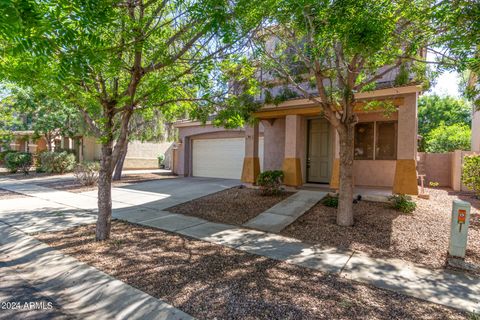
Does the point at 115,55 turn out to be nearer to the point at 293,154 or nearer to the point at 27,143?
the point at 293,154

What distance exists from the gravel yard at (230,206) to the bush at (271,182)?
0.22 m

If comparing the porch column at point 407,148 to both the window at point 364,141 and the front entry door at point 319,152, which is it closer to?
the window at point 364,141

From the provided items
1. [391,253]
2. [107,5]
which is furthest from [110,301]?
[391,253]

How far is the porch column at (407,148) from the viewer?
791 centimetres

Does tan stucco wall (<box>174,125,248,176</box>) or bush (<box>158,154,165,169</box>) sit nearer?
tan stucco wall (<box>174,125,248,176</box>)

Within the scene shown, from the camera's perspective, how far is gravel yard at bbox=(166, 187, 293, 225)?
7.45 metres

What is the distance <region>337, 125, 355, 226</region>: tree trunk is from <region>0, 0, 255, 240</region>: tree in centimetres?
333

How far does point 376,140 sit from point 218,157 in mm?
8495

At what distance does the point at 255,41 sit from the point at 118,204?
266 inches

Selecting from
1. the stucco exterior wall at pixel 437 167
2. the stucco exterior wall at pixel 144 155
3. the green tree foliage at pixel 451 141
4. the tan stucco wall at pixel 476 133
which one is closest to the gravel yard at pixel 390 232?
the stucco exterior wall at pixel 437 167

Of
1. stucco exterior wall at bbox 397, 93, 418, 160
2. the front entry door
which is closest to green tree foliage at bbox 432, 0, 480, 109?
stucco exterior wall at bbox 397, 93, 418, 160

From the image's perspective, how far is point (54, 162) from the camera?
17797 mm

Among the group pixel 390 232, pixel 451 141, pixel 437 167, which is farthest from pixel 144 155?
pixel 451 141

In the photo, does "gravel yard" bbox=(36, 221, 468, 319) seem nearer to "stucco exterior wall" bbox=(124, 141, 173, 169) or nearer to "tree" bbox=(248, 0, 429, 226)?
"tree" bbox=(248, 0, 429, 226)
